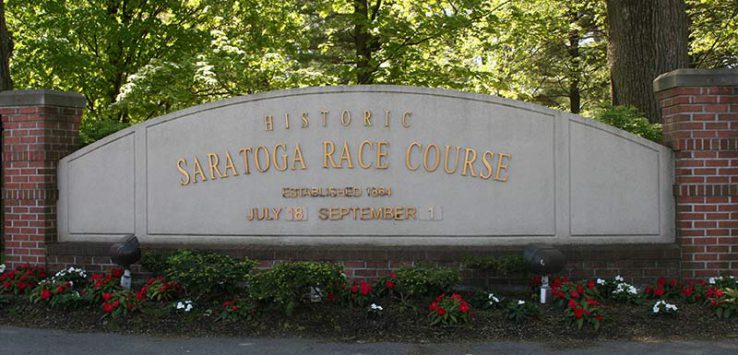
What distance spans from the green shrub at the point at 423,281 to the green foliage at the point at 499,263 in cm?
37

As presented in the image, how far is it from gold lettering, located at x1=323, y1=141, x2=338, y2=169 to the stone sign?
0.04ft

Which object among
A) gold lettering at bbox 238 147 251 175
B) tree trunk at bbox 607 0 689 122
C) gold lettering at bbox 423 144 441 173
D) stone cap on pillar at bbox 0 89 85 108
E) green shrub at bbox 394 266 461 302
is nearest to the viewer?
green shrub at bbox 394 266 461 302

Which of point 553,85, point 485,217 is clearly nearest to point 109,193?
point 485,217

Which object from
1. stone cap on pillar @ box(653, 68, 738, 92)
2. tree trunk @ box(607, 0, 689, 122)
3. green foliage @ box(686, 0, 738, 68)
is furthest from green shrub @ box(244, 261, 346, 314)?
green foliage @ box(686, 0, 738, 68)

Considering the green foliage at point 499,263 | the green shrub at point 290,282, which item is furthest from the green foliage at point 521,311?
the green shrub at point 290,282

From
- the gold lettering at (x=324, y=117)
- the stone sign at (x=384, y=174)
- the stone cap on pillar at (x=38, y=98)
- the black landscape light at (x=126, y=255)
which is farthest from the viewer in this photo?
the stone cap on pillar at (x=38, y=98)

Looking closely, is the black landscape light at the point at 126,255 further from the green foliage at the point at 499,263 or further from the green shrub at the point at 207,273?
the green foliage at the point at 499,263

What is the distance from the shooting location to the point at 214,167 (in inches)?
301

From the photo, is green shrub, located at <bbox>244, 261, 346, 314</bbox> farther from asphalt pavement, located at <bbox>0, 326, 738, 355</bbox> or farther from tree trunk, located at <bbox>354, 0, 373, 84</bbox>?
tree trunk, located at <bbox>354, 0, 373, 84</bbox>

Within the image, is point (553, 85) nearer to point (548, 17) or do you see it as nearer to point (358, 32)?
point (548, 17)

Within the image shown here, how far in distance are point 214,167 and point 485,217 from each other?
2.97 meters

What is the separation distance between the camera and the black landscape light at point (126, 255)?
22.5 feet

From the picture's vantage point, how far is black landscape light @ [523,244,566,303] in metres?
6.34

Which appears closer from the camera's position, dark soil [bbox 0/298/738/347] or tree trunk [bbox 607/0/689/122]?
dark soil [bbox 0/298/738/347]
